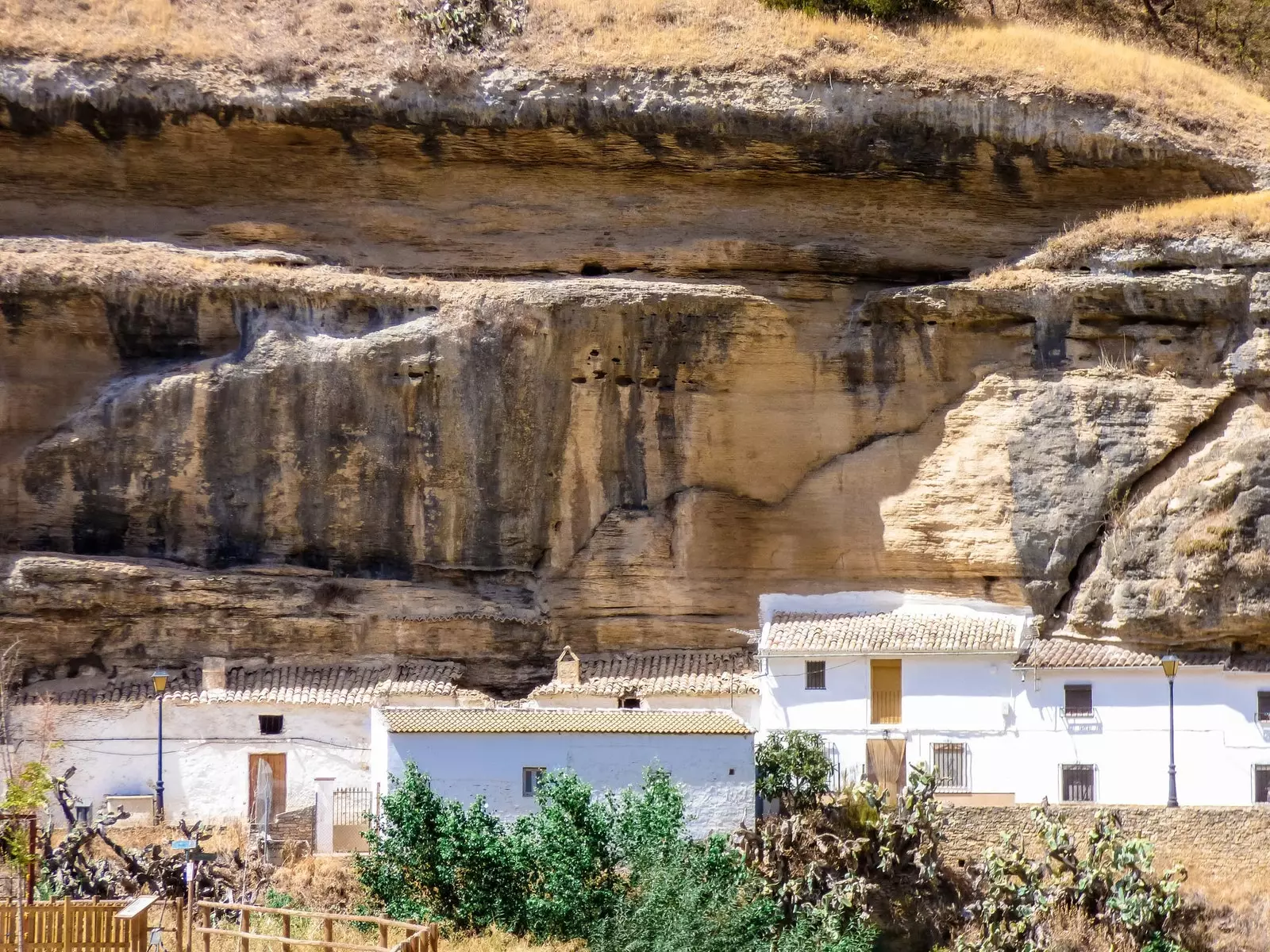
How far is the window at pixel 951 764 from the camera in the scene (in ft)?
89.9

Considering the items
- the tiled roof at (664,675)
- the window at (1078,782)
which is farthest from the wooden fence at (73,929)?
the window at (1078,782)

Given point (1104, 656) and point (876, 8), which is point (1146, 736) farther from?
point (876, 8)

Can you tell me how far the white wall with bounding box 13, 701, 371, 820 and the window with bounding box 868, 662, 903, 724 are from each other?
290 inches

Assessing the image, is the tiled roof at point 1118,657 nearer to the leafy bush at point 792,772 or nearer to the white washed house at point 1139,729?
the white washed house at point 1139,729

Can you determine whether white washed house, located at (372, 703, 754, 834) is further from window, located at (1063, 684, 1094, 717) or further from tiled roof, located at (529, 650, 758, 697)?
window, located at (1063, 684, 1094, 717)

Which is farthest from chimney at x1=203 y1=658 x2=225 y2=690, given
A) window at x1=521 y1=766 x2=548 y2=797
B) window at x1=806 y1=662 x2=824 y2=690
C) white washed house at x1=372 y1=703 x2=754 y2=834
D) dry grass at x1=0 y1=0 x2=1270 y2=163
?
dry grass at x1=0 y1=0 x2=1270 y2=163

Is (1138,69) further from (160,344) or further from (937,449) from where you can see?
(160,344)

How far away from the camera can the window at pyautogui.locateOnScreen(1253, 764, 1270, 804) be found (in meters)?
26.8

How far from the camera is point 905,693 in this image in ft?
91.4

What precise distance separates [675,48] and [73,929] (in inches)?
657

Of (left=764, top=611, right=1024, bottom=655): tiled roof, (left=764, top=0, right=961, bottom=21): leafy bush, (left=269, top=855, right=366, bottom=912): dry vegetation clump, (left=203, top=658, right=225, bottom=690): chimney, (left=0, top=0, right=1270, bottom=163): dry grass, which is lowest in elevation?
(left=269, top=855, right=366, bottom=912): dry vegetation clump

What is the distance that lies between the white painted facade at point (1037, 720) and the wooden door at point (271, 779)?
700cm

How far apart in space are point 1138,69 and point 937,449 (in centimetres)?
690

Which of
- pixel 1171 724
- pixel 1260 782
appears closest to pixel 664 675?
pixel 1171 724
